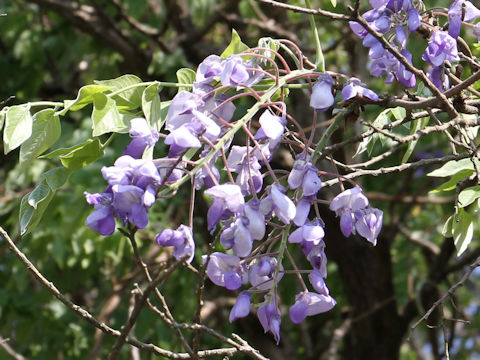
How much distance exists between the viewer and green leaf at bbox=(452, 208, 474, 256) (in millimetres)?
1208

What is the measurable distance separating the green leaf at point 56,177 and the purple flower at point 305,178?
0.36 metres

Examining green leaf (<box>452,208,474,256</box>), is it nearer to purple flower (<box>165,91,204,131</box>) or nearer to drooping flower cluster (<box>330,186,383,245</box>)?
drooping flower cluster (<box>330,186,383,245</box>)

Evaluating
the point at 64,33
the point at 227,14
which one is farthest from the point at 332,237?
the point at 64,33

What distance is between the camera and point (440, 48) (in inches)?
42.3

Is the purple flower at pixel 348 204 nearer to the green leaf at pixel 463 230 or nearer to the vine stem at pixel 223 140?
the vine stem at pixel 223 140

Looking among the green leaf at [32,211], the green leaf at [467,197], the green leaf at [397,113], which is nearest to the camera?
the green leaf at [32,211]

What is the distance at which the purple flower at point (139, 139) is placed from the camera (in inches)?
35.7

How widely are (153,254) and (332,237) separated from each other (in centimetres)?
87

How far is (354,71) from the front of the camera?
337 cm

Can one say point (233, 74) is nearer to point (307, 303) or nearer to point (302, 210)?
point (302, 210)

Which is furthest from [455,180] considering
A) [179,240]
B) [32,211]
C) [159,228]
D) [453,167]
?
[159,228]

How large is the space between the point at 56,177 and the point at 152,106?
0.65 feet

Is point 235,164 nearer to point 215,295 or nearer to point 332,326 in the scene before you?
point 215,295

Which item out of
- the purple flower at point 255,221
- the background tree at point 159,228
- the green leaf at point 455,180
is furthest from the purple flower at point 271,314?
the background tree at point 159,228
